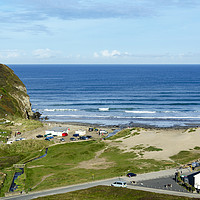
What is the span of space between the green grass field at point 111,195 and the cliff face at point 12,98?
68395 mm

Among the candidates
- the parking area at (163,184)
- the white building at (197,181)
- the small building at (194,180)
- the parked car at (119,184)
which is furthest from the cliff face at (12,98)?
the white building at (197,181)

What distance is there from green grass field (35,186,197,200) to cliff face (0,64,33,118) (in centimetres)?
6839

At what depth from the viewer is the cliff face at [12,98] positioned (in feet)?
379

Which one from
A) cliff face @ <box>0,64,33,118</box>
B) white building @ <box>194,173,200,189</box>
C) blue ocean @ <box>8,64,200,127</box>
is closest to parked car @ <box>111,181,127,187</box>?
white building @ <box>194,173,200,189</box>

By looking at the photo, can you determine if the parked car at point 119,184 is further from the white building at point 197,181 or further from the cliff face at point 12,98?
the cliff face at point 12,98

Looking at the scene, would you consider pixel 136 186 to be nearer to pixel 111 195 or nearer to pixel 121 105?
pixel 111 195

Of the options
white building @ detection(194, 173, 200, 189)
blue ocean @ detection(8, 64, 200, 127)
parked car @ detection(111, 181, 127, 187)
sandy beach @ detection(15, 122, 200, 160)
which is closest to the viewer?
white building @ detection(194, 173, 200, 189)

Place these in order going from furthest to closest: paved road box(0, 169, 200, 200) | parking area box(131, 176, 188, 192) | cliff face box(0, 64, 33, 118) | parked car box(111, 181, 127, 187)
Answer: cliff face box(0, 64, 33, 118), parked car box(111, 181, 127, 187), parking area box(131, 176, 188, 192), paved road box(0, 169, 200, 200)

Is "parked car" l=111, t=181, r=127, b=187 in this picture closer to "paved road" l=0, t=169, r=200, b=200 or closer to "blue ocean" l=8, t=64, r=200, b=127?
"paved road" l=0, t=169, r=200, b=200

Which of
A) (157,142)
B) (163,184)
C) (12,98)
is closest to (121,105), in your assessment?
(12,98)

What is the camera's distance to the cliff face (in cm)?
11540

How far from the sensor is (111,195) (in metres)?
45.4

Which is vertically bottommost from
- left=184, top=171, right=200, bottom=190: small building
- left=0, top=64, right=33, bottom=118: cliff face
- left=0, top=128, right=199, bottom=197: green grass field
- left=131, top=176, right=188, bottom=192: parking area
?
left=0, top=128, right=199, bottom=197: green grass field

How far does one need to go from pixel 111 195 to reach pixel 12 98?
289ft
